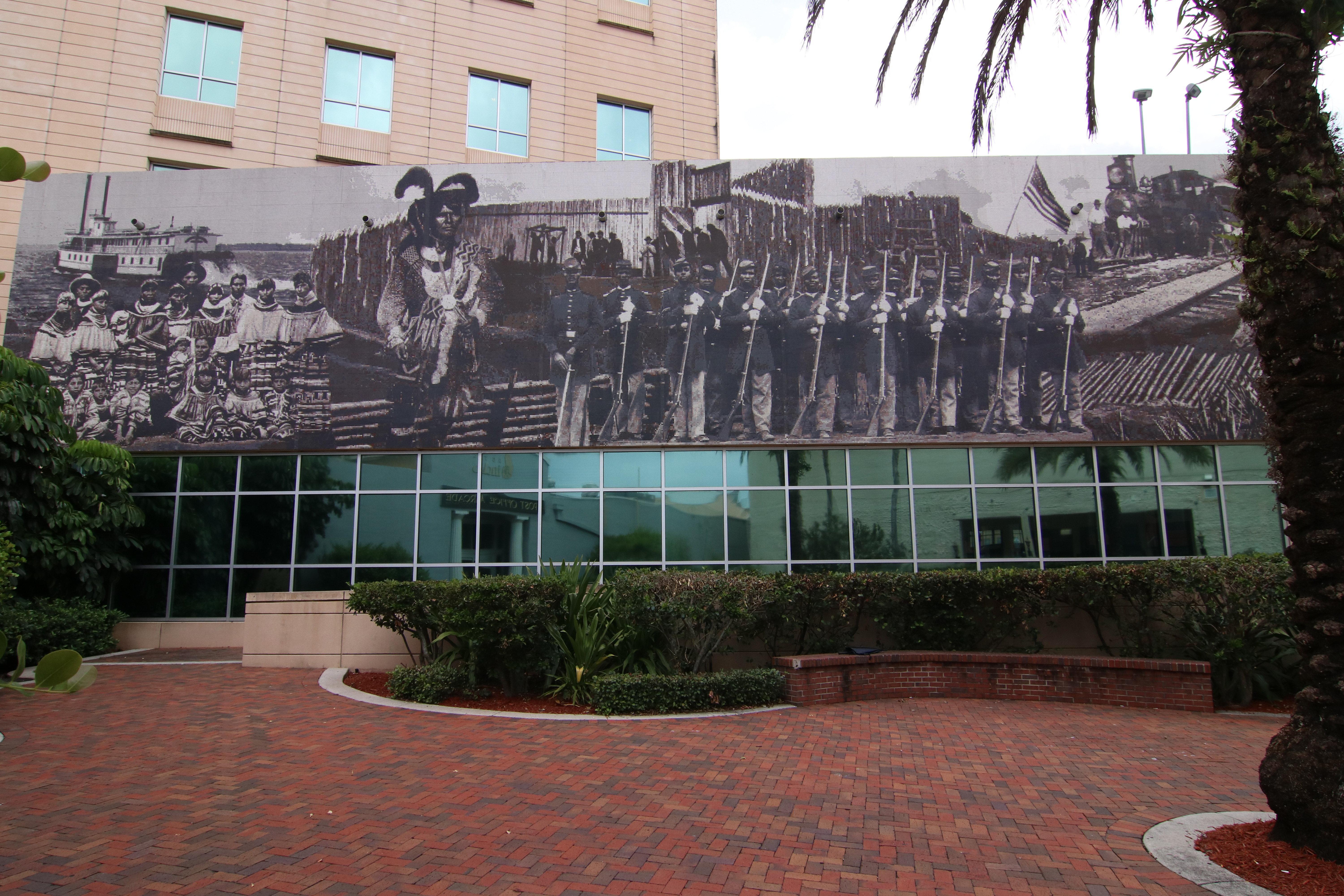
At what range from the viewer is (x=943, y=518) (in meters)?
17.7

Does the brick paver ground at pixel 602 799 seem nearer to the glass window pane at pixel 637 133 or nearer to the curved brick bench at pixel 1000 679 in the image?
the curved brick bench at pixel 1000 679

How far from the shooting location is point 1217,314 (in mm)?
17938

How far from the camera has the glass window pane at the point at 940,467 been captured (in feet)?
58.2

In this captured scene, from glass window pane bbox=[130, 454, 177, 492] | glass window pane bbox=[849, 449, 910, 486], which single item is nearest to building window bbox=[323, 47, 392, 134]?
glass window pane bbox=[130, 454, 177, 492]

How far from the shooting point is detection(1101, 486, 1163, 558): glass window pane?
17.5m

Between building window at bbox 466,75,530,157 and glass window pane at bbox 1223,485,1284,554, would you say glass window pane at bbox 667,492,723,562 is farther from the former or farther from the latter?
building window at bbox 466,75,530,157

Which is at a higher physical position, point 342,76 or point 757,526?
point 342,76

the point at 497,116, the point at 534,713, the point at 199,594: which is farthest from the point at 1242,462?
the point at 199,594

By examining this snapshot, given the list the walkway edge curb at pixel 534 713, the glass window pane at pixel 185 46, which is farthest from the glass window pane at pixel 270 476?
the glass window pane at pixel 185 46

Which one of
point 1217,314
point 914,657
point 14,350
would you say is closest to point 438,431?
point 14,350

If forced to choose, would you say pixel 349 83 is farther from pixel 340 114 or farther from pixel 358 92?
pixel 340 114

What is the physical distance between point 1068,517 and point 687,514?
8.16 m

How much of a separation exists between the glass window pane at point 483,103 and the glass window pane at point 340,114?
10.3 feet

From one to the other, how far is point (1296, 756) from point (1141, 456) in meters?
13.9
